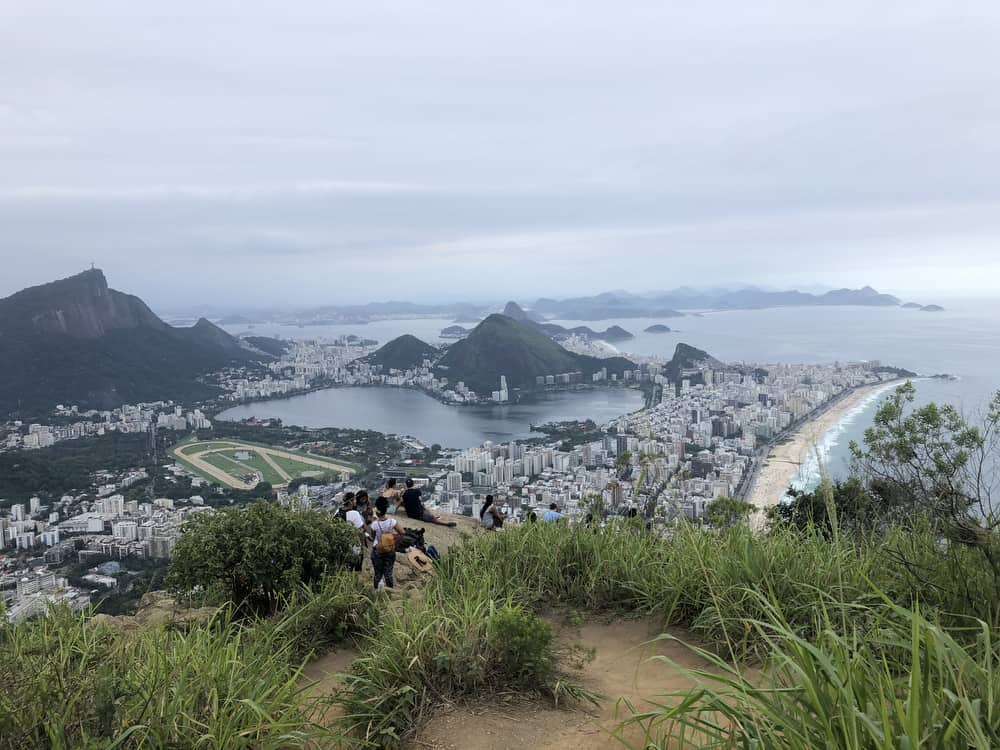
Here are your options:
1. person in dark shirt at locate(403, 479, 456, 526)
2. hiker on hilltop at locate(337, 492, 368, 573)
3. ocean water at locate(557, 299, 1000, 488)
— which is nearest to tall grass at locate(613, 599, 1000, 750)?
hiker on hilltop at locate(337, 492, 368, 573)

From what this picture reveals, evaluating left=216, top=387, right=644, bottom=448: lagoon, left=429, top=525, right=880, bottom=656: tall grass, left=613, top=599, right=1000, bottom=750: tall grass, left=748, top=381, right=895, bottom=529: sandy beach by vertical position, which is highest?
left=613, top=599, right=1000, bottom=750: tall grass

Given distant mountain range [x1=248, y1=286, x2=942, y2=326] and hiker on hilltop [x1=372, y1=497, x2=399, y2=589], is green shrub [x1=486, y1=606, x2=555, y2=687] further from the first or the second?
distant mountain range [x1=248, y1=286, x2=942, y2=326]

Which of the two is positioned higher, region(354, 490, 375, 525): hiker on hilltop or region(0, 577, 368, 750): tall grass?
region(0, 577, 368, 750): tall grass

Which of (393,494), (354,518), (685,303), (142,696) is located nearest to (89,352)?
(393,494)

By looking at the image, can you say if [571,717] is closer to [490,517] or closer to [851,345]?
[490,517]

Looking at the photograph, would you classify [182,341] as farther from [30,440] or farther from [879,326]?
[879,326]

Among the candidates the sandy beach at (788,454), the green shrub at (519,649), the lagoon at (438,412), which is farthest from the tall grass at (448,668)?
the lagoon at (438,412)
